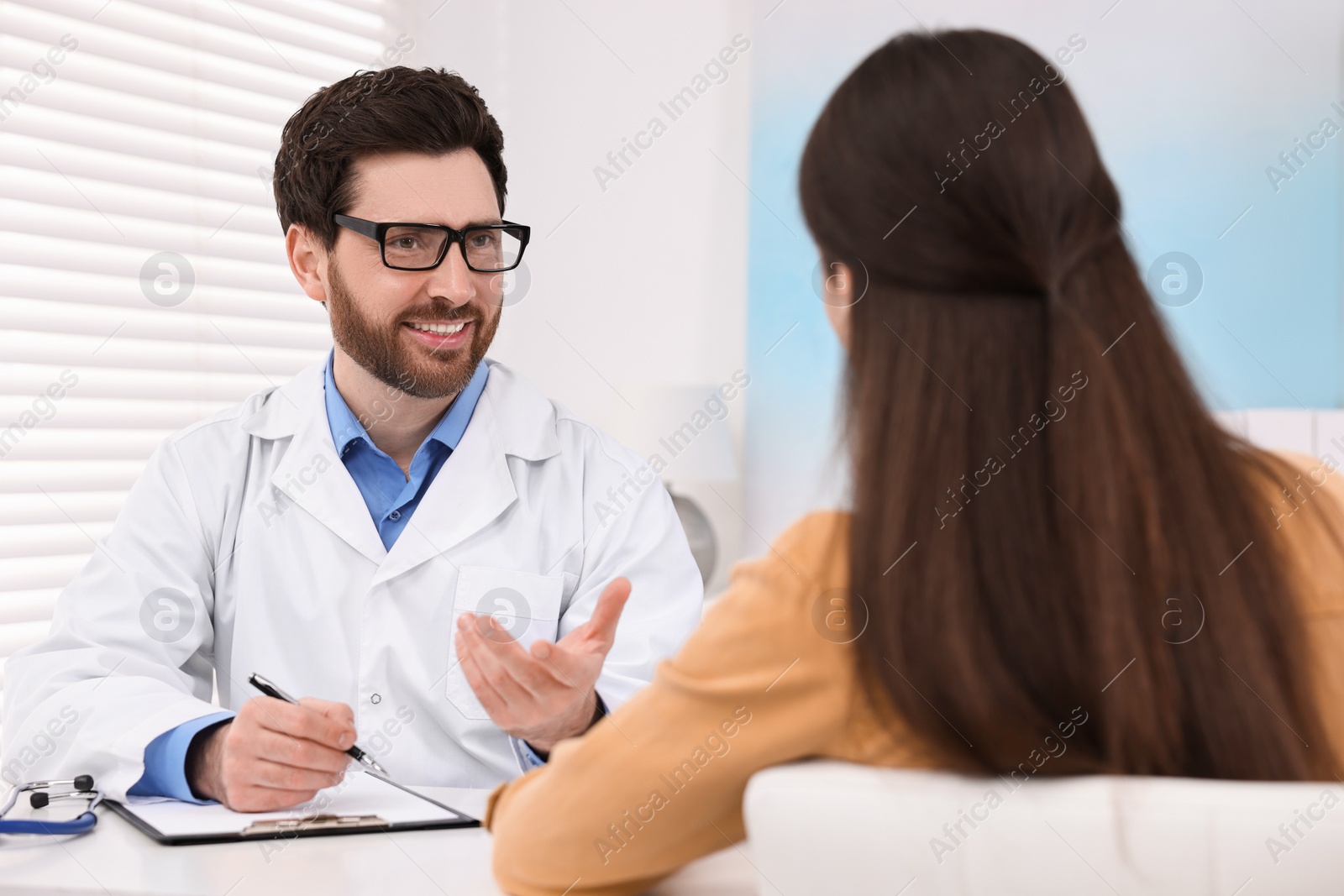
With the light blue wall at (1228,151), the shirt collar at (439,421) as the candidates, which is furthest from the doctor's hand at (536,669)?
the light blue wall at (1228,151)

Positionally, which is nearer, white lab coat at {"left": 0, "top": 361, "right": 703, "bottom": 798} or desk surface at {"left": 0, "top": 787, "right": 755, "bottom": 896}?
desk surface at {"left": 0, "top": 787, "right": 755, "bottom": 896}

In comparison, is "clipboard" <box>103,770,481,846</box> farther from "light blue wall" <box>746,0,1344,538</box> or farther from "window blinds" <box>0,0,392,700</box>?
"light blue wall" <box>746,0,1344,538</box>

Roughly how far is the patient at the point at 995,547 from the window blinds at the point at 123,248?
6.91 ft

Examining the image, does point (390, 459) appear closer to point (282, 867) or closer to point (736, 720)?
point (282, 867)

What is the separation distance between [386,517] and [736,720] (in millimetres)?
1189

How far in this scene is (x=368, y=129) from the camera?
1.88m

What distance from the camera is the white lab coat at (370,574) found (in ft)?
5.52

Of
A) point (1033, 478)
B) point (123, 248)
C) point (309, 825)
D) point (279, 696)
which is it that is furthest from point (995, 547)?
point (123, 248)

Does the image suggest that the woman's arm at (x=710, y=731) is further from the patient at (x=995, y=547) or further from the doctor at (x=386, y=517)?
the doctor at (x=386, y=517)

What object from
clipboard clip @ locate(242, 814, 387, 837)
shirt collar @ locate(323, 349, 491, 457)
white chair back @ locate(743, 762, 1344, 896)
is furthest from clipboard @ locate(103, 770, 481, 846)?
shirt collar @ locate(323, 349, 491, 457)

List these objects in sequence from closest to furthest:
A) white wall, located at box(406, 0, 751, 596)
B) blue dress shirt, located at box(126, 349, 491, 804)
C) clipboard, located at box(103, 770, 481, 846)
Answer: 1. clipboard, located at box(103, 770, 481, 846)
2. blue dress shirt, located at box(126, 349, 491, 804)
3. white wall, located at box(406, 0, 751, 596)

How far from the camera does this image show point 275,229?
10.2 feet

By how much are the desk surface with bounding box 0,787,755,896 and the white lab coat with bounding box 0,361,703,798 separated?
1.58 ft

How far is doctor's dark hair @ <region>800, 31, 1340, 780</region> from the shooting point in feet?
2.45
